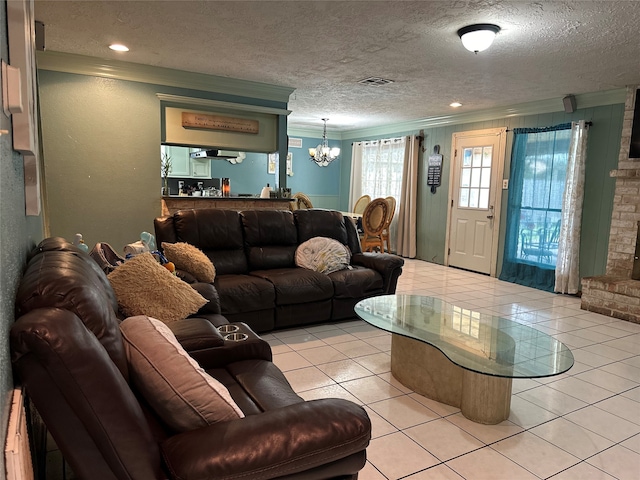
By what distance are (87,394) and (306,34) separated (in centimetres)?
309

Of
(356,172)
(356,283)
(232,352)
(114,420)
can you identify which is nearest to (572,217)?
(356,283)

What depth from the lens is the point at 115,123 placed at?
4551 millimetres

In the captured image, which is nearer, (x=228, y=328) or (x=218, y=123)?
(x=228, y=328)

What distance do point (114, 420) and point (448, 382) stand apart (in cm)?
202

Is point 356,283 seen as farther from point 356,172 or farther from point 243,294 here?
point 356,172

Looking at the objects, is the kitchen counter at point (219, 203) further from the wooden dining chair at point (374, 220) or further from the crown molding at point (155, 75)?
the wooden dining chair at point (374, 220)

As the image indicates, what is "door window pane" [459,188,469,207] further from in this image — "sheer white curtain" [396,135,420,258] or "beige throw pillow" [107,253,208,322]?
"beige throw pillow" [107,253,208,322]

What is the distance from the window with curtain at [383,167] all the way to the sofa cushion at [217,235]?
4611 mm

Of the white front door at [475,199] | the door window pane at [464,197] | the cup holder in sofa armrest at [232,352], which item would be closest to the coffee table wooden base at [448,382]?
the cup holder in sofa armrest at [232,352]

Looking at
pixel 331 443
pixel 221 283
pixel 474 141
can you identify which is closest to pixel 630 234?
pixel 474 141

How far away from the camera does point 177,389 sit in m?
1.21

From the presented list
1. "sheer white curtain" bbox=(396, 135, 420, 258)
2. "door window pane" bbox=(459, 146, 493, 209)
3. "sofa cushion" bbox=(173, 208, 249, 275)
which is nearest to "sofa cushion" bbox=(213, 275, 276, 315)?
"sofa cushion" bbox=(173, 208, 249, 275)

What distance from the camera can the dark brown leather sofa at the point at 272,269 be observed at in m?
3.52

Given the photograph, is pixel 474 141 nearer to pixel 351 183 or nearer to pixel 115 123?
pixel 351 183
